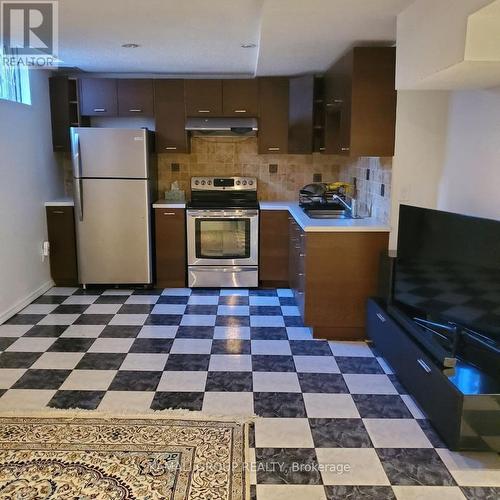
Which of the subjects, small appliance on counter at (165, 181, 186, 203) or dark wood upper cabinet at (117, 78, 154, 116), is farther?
small appliance on counter at (165, 181, 186, 203)

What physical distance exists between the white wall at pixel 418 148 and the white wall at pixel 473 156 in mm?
77

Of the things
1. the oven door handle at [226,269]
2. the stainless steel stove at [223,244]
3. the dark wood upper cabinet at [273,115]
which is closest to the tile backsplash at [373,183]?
the dark wood upper cabinet at [273,115]

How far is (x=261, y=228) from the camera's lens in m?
4.98

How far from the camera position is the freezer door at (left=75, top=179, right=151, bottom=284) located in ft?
15.8

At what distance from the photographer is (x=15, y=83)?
172 inches

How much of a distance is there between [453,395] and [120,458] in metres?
1.50

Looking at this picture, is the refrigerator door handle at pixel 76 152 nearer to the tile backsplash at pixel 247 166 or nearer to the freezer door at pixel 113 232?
the freezer door at pixel 113 232

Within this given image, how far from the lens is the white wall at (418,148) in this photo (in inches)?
135

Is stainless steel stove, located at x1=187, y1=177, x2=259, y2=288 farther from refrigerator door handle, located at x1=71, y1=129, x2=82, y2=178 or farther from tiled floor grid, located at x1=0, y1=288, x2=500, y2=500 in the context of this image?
refrigerator door handle, located at x1=71, y1=129, x2=82, y2=178

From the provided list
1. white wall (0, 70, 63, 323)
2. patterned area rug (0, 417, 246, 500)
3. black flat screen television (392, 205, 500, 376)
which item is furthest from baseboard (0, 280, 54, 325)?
black flat screen television (392, 205, 500, 376)

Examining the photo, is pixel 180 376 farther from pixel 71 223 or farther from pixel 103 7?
pixel 71 223

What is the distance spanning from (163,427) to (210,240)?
273 cm

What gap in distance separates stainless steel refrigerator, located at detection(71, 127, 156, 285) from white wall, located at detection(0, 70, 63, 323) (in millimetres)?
362

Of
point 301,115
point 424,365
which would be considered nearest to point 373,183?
point 301,115
